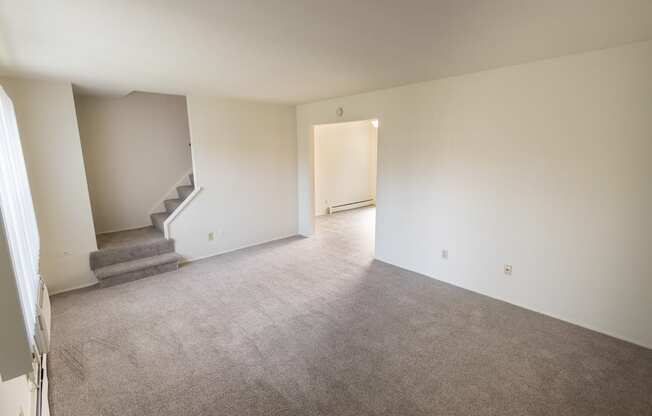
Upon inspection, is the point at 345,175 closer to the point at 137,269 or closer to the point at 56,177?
the point at 137,269

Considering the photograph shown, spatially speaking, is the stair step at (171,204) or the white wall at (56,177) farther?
the stair step at (171,204)

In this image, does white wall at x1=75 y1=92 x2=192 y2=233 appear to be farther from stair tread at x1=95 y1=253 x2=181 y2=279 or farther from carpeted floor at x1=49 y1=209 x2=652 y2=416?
carpeted floor at x1=49 y1=209 x2=652 y2=416

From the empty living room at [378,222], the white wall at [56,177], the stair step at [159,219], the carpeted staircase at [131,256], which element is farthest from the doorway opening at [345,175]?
the white wall at [56,177]

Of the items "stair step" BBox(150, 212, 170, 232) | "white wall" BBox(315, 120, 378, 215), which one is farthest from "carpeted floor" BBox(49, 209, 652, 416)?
"white wall" BBox(315, 120, 378, 215)

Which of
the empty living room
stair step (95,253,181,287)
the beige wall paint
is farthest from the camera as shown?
stair step (95,253,181,287)

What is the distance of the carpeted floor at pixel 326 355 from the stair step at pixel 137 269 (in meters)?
0.13

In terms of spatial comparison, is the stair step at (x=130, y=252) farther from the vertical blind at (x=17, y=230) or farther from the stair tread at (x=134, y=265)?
the vertical blind at (x=17, y=230)

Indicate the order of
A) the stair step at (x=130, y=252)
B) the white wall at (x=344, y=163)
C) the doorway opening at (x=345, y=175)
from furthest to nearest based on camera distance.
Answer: the white wall at (x=344, y=163)
the doorway opening at (x=345, y=175)
the stair step at (x=130, y=252)

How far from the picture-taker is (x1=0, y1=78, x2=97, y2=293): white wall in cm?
308

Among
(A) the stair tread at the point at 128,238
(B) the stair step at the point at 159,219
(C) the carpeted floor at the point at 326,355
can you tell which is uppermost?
(B) the stair step at the point at 159,219

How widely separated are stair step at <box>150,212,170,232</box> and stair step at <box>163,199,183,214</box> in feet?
0.32

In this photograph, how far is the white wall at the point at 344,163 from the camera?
7.18m

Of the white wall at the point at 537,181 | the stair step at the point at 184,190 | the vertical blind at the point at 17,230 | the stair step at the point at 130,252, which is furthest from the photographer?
the stair step at the point at 184,190

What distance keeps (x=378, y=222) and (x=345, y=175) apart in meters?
3.62
